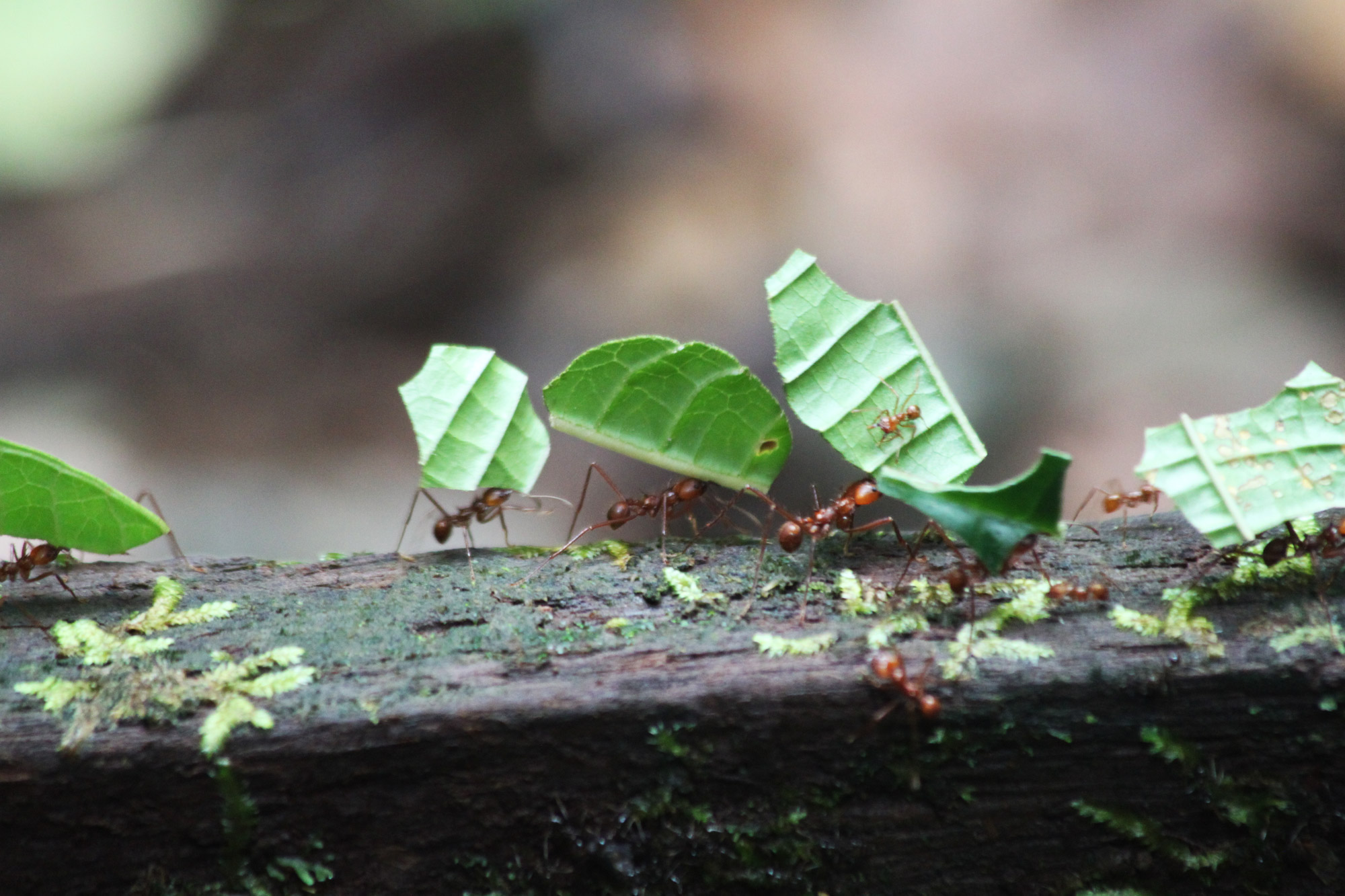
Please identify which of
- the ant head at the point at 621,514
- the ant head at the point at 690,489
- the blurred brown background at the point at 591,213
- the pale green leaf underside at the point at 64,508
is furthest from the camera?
the blurred brown background at the point at 591,213

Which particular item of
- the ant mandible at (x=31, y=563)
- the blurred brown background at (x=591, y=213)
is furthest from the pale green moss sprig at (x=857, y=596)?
the ant mandible at (x=31, y=563)

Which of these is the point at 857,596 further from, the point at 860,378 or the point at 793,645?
the point at 860,378

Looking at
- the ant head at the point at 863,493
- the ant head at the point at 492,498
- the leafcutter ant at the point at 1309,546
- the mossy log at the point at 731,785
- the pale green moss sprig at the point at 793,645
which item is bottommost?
the mossy log at the point at 731,785

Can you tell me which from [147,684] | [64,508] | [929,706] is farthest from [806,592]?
[64,508]

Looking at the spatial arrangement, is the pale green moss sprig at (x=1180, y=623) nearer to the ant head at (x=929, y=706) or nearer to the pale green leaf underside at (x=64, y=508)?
the ant head at (x=929, y=706)

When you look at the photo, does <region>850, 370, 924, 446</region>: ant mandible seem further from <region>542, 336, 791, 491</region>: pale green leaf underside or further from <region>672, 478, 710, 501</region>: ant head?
→ <region>672, 478, 710, 501</region>: ant head

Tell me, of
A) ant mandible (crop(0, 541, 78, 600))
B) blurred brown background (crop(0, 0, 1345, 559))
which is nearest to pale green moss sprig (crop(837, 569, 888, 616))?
blurred brown background (crop(0, 0, 1345, 559))

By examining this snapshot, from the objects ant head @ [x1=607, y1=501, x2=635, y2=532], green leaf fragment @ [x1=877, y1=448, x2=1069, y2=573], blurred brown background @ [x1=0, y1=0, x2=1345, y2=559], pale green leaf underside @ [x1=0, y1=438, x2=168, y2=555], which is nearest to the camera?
green leaf fragment @ [x1=877, y1=448, x2=1069, y2=573]

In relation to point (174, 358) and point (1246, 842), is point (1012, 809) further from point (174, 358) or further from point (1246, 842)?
point (174, 358)
